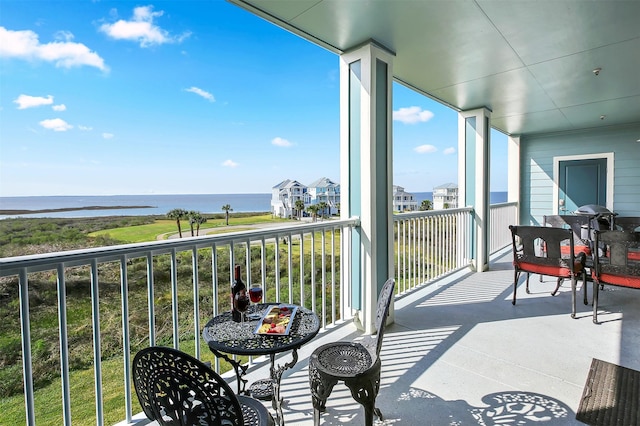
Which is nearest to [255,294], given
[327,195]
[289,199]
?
[327,195]

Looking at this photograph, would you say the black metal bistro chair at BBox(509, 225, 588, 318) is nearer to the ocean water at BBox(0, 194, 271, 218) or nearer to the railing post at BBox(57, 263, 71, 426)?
the railing post at BBox(57, 263, 71, 426)

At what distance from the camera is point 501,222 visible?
6.64 metres

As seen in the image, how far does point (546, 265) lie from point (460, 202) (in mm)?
2171

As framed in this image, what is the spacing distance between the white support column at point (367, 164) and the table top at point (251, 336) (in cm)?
137

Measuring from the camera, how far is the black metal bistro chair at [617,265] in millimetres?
2840

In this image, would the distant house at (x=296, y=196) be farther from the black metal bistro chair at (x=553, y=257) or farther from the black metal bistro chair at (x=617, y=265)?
the black metal bistro chair at (x=617, y=265)

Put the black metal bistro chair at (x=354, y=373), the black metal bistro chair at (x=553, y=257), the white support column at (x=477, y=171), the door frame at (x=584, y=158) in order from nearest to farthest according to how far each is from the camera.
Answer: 1. the black metal bistro chair at (x=354, y=373)
2. the black metal bistro chair at (x=553, y=257)
3. the white support column at (x=477, y=171)
4. the door frame at (x=584, y=158)

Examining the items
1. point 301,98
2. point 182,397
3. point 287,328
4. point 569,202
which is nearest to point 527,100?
point 569,202

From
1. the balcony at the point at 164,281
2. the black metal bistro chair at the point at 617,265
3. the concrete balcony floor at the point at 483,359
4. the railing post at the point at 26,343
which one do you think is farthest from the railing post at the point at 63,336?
the black metal bistro chair at the point at 617,265

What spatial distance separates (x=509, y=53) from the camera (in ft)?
10.1

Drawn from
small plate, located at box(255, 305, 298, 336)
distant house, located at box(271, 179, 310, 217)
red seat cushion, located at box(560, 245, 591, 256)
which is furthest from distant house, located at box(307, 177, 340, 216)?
red seat cushion, located at box(560, 245, 591, 256)

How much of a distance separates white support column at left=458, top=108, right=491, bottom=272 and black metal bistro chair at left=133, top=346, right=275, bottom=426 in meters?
5.17

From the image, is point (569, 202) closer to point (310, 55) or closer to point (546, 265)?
point (546, 265)

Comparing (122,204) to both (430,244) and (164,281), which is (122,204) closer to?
(164,281)
